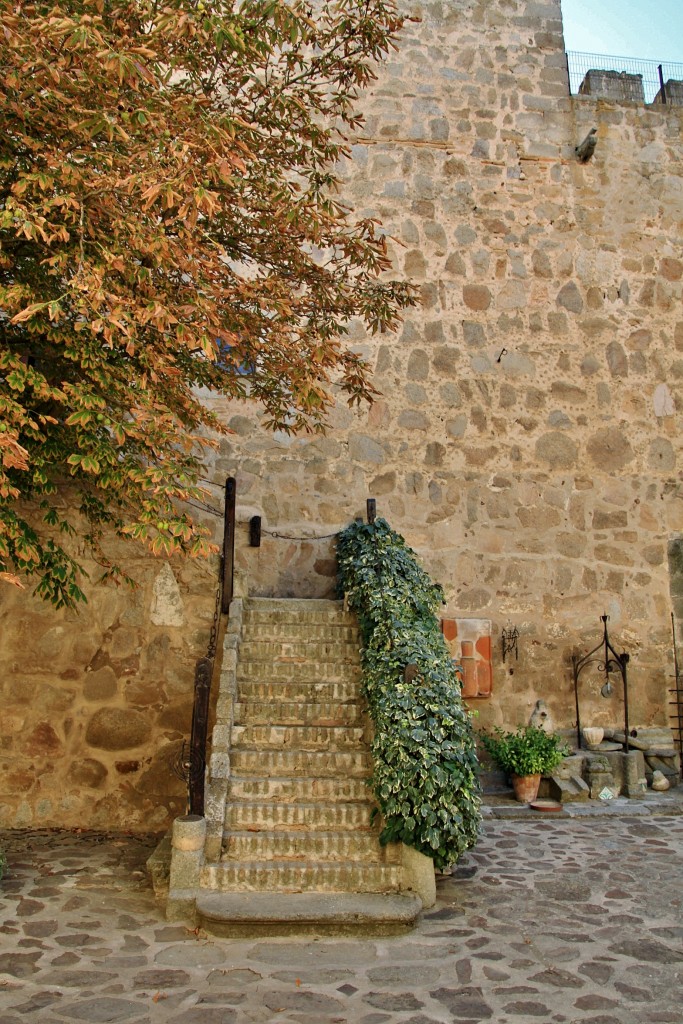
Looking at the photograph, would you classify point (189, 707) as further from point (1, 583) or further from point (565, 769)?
point (565, 769)

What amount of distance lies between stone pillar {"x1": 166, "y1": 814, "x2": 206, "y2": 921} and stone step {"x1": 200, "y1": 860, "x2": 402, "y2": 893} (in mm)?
81

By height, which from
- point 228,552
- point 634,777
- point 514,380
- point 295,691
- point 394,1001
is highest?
point 514,380

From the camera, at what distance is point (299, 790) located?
16.7ft

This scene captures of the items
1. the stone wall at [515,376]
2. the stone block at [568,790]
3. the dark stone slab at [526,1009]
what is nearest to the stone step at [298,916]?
the dark stone slab at [526,1009]

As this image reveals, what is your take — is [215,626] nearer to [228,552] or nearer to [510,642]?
[228,552]

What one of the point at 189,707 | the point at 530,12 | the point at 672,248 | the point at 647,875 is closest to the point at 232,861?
the point at 189,707

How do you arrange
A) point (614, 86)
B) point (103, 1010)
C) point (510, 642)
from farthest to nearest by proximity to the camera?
point (614, 86) → point (510, 642) → point (103, 1010)

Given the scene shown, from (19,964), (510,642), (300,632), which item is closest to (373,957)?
(19,964)

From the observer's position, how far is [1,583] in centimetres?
620

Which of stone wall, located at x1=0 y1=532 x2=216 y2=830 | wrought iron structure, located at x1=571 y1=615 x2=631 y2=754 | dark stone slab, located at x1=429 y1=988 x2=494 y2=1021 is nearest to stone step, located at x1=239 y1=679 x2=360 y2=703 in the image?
stone wall, located at x1=0 y1=532 x2=216 y2=830

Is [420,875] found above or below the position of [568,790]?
below

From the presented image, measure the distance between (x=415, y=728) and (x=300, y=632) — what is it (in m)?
1.72

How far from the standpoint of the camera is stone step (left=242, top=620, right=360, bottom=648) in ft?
20.7

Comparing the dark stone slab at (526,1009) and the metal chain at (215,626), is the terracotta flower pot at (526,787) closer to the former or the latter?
the metal chain at (215,626)
